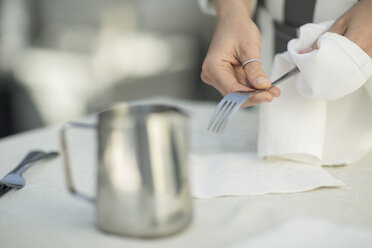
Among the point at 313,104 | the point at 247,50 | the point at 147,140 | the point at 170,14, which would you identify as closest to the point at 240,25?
the point at 247,50

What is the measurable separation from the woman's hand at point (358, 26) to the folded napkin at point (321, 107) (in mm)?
21

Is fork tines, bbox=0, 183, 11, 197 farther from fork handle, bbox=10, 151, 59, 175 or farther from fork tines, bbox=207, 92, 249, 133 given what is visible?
fork tines, bbox=207, 92, 249, 133

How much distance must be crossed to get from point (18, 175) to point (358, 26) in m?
0.52

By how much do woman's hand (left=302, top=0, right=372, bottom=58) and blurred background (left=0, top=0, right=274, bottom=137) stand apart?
2166 mm

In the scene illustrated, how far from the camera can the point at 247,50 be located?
63cm

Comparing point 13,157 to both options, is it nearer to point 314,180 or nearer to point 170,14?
point 314,180

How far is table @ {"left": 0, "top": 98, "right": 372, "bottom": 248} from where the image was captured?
407 millimetres

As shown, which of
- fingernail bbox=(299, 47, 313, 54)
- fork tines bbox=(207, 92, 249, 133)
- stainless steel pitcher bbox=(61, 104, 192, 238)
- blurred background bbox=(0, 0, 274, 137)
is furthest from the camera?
blurred background bbox=(0, 0, 274, 137)

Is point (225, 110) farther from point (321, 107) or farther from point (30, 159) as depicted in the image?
point (30, 159)

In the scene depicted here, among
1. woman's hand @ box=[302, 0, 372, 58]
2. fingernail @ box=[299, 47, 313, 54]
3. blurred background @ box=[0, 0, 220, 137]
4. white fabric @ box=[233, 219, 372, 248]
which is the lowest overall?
blurred background @ box=[0, 0, 220, 137]

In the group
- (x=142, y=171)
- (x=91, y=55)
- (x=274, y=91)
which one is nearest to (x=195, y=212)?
(x=142, y=171)

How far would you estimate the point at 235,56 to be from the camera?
67 cm

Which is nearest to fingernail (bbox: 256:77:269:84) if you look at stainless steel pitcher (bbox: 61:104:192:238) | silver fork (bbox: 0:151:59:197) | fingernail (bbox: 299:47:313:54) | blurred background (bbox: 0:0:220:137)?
fingernail (bbox: 299:47:313:54)

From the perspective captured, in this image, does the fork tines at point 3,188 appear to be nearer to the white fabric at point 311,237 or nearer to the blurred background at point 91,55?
the white fabric at point 311,237
